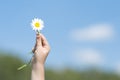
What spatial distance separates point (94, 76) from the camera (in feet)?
257

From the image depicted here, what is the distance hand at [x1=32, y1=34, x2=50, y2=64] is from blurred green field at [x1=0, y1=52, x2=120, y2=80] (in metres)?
55.2

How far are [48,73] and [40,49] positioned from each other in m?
65.7

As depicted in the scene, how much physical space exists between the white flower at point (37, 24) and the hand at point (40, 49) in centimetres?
9

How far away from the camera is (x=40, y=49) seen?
5.84 metres

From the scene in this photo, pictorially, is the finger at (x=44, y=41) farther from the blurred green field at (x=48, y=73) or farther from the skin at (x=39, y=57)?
the blurred green field at (x=48, y=73)

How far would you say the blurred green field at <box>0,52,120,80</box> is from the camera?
6331cm

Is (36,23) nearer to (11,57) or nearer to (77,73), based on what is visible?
(11,57)

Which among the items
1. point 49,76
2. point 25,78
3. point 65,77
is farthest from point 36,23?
point 65,77

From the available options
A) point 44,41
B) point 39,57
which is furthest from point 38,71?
point 44,41

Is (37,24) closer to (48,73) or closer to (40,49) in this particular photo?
(40,49)

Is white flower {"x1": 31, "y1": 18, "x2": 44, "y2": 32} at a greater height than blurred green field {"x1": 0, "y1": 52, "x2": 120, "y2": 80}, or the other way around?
blurred green field {"x1": 0, "y1": 52, "x2": 120, "y2": 80}

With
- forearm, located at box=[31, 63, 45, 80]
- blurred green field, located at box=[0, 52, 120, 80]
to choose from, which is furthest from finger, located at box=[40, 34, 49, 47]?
blurred green field, located at box=[0, 52, 120, 80]

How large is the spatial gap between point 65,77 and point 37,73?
70.6 m

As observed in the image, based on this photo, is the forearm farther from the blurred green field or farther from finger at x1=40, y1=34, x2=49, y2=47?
the blurred green field
